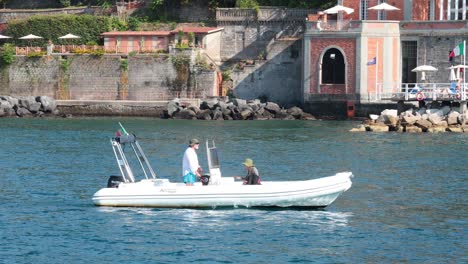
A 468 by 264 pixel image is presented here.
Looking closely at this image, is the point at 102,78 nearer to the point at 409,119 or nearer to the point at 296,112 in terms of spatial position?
the point at 296,112

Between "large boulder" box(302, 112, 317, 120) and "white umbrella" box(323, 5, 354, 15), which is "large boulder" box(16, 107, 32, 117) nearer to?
"large boulder" box(302, 112, 317, 120)

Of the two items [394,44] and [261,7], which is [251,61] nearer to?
[261,7]

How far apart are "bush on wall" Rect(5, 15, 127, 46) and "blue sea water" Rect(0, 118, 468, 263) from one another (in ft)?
83.7

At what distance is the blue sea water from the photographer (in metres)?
29.0

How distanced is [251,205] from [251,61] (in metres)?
45.3

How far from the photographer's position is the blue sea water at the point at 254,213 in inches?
1142

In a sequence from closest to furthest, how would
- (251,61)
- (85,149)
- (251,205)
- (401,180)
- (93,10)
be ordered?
(251,205) → (401,180) → (85,149) → (251,61) → (93,10)

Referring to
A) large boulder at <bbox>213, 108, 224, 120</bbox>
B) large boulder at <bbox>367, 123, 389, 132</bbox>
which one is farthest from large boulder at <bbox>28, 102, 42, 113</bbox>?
large boulder at <bbox>367, 123, 389, 132</bbox>

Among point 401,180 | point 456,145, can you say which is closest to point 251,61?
point 456,145

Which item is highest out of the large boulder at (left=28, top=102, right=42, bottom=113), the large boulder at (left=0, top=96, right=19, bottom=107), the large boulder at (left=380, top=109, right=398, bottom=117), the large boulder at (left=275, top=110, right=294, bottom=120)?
the large boulder at (left=0, top=96, right=19, bottom=107)

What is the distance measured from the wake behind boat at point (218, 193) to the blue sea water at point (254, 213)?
0.29m

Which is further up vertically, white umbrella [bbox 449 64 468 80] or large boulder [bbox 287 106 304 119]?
white umbrella [bbox 449 64 468 80]

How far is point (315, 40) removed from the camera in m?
73.2

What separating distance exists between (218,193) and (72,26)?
5029 centimetres
